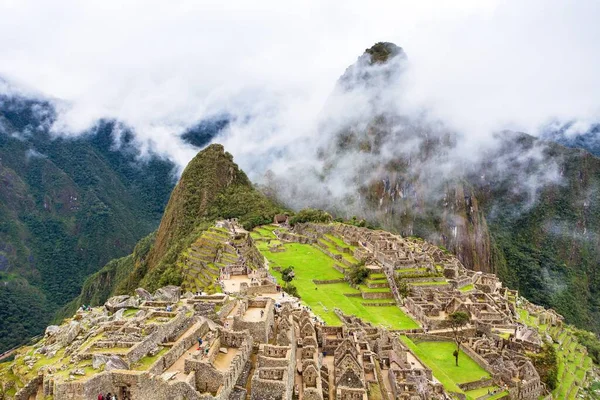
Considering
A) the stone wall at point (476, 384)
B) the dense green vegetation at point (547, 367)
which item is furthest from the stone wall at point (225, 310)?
the dense green vegetation at point (547, 367)

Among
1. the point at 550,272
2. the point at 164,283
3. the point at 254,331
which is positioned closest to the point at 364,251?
the point at 164,283

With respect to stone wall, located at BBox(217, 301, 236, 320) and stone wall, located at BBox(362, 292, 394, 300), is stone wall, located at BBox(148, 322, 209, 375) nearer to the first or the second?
stone wall, located at BBox(217, 301, 236, 320)

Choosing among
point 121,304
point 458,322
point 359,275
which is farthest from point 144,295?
point 458,322

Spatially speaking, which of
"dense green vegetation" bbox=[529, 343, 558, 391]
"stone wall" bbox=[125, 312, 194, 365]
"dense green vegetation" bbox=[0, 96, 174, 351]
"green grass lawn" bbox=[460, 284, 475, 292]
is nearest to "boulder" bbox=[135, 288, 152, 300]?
"stone wall" bbox=[125, 312, 194, 365]

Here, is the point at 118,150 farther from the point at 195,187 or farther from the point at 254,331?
the point at 254,331

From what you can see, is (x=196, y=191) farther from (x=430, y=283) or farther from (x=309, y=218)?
(x=430, y=283)

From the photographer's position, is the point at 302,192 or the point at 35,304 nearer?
the point at 35,304
